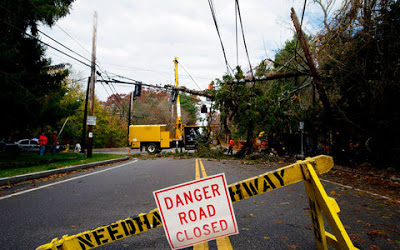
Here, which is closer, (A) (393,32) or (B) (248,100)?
(A) (393,32)

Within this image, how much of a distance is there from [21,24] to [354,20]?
1646 cm

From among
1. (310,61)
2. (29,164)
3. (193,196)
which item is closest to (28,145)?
(29,164)

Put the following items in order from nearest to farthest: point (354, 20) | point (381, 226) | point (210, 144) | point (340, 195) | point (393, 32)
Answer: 1. point (381, 226)
2. point (340, 195)
3. point (393, 32)
4. point (354, 20)
5. point (210, 144)

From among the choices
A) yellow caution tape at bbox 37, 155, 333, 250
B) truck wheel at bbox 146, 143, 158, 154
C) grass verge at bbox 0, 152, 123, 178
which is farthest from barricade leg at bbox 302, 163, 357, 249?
truck wheel at bbox 146, 143, 158, 154

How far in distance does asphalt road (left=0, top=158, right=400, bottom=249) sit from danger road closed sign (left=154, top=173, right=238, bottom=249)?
29.2 inches

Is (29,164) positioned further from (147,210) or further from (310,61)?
(310,61)

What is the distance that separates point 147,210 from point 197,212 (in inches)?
93.9

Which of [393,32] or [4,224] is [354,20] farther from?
[4,224]

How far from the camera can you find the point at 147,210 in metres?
4.16

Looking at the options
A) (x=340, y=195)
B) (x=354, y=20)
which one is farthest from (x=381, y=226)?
(x=354, y=20)

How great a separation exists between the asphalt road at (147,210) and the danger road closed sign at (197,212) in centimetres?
74

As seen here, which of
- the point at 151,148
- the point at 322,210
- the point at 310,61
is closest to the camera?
the point at 322,210

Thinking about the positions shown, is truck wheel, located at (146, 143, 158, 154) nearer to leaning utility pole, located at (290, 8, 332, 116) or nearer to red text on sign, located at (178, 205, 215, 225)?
leaning utility pole, located at (290, 8, 332, 116)

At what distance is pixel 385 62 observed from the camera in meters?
9.76
